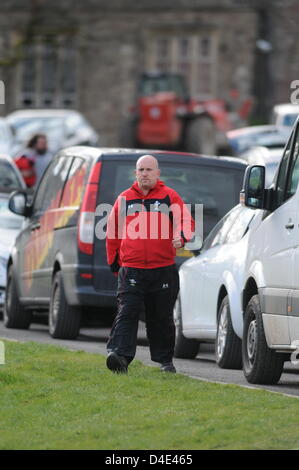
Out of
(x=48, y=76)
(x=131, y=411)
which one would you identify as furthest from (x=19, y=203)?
(x=48, y=76)

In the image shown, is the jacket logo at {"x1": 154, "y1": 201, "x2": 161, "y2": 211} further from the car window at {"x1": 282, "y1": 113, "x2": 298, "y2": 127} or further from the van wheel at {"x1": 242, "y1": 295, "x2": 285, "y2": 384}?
the car window at {"x1": 282, "y1": 113, "x2": 298, "y2": 127}

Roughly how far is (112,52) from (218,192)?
47080 mm

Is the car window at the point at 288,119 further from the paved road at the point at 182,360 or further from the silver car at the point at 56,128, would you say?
the paved road at the point at 182,360

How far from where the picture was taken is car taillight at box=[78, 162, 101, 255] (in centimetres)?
1595

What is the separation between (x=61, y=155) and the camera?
18031 millimetres

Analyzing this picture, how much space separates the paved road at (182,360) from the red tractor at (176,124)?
27777 mm

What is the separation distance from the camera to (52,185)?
17875 millimetres

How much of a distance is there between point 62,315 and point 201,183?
198 centimetres

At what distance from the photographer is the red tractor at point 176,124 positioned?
157 feet

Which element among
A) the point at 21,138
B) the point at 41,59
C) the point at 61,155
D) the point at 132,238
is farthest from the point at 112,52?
the point at 132,238

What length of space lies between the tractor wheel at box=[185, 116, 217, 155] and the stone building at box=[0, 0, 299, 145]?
42.5 ft

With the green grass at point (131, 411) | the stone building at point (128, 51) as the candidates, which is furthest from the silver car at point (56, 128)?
the green grass at point (131, 411)

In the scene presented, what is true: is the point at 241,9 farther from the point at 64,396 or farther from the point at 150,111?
the point at 64,396

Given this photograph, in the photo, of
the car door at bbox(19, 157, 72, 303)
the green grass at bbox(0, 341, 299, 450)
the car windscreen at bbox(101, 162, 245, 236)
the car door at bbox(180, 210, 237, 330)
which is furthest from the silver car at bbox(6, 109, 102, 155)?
the green grass at bbox(0, 341, 299, 450)
